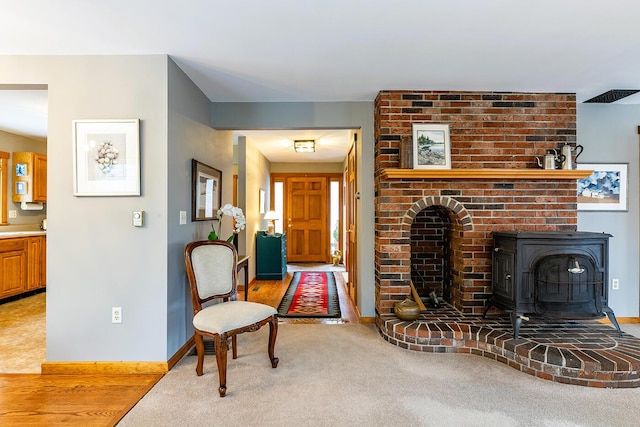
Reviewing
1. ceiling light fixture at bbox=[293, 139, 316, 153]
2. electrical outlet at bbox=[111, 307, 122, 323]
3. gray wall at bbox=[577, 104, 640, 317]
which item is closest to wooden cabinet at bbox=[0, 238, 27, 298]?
electrical outlet at bbox=[111, 307, 122, 323]

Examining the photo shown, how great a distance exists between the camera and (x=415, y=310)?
9.97ft

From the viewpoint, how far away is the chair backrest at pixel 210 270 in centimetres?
253

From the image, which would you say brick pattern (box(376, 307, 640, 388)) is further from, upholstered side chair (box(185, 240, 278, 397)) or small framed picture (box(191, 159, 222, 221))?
small framed picture (box(191, 159, 222, 221))

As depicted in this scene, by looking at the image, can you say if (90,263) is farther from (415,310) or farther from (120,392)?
(415,310)

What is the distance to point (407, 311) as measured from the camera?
3.03 m

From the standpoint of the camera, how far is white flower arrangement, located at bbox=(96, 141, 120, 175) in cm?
248

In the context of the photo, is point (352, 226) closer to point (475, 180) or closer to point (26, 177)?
point (475, 180)

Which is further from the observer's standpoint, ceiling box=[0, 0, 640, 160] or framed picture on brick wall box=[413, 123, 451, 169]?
framed picture on brick wall box=[413, 123, 451, 169]

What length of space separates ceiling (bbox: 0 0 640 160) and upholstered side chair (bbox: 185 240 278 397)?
1.47m

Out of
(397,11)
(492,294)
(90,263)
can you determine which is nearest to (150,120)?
(90,263)

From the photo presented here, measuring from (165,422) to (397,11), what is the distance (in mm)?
2689

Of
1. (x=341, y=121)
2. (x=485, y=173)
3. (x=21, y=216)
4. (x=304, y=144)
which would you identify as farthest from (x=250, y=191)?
(x=485, y=173)

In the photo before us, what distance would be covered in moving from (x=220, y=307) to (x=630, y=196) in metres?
4.24

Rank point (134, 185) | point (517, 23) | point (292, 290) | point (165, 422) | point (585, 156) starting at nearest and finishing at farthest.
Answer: point (165, 422) < point (517, 23) < point (134, 185) < point (585, 156) < point (292, 290)
